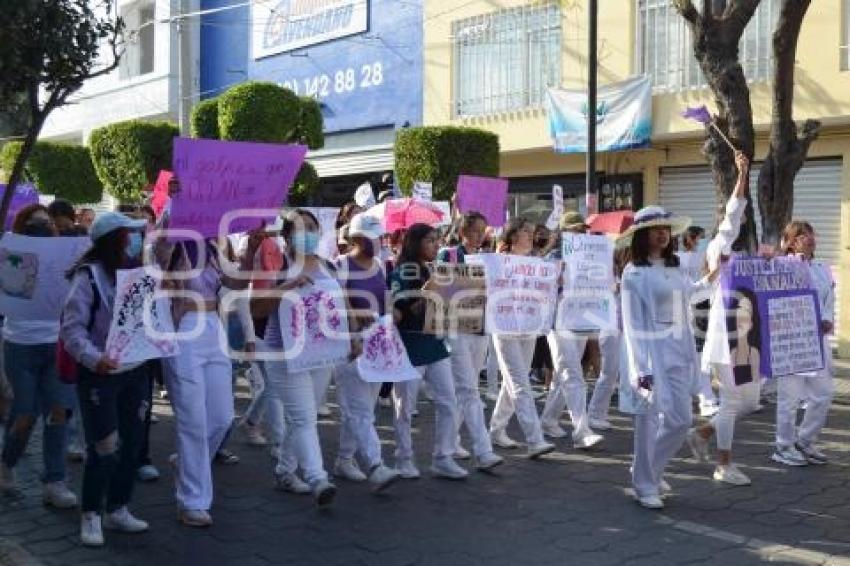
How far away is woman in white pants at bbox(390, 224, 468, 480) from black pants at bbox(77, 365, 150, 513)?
68.1 inches

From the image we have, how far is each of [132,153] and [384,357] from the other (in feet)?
51.0

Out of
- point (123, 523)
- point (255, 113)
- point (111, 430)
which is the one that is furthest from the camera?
point (255, 113)

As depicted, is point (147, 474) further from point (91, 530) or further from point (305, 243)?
point (305, 243)

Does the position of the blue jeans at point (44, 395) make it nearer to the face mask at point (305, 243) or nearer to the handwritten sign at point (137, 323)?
the handwritten sign at point (137, 323)

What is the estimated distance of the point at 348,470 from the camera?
22.4 feet

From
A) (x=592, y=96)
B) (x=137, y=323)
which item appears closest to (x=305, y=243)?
(x=137, y=323)

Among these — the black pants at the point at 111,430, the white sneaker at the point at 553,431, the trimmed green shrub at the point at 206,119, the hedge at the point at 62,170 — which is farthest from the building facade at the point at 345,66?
the black pants at the point at 111,430

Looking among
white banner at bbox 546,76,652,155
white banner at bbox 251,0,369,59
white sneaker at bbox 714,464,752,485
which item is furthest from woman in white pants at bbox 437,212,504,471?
white banner at bbox 251,0,369,59

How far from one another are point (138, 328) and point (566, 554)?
2536 millimetres

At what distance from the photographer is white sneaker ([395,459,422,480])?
6.79m

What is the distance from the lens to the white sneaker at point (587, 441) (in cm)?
771

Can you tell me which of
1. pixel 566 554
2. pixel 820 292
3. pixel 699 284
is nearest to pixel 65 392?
pixel 566 554

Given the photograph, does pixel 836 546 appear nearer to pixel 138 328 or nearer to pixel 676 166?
pixel 138 328

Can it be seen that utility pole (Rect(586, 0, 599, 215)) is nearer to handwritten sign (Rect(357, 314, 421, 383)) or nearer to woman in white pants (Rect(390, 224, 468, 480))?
woman in white pants (Rect(390, 224, 468, 480))
